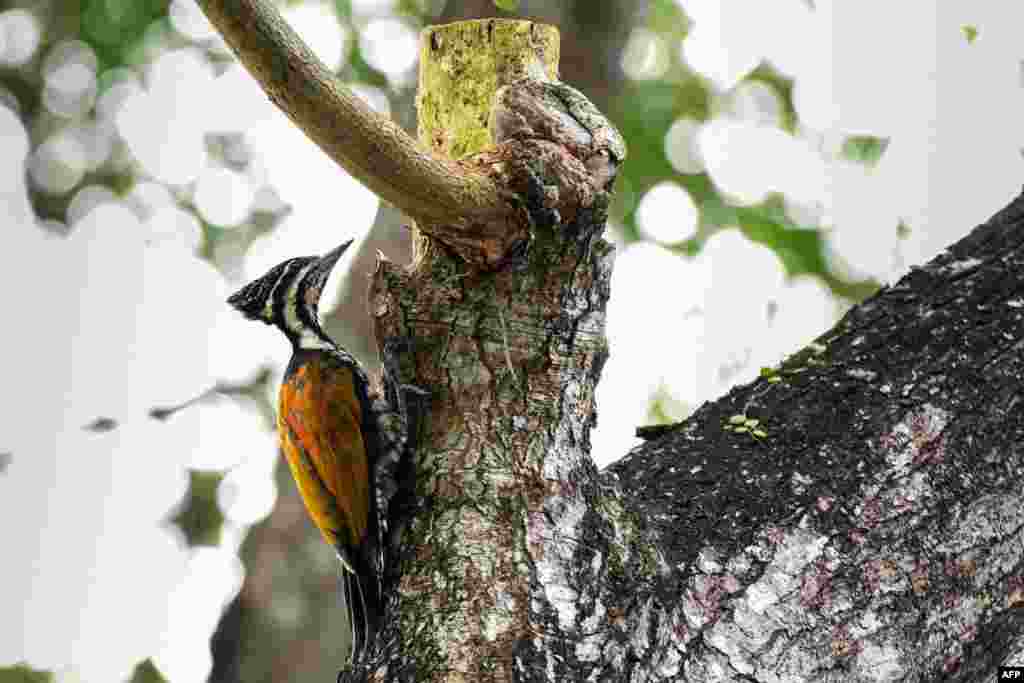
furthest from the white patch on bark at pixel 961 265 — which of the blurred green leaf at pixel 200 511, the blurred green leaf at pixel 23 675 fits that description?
the blurred green leaf at pixel 23 675


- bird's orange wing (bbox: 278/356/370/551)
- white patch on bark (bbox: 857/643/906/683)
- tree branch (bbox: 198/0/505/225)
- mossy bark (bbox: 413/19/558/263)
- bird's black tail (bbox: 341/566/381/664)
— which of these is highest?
mossy bark (bbox: 413/19/558/263)

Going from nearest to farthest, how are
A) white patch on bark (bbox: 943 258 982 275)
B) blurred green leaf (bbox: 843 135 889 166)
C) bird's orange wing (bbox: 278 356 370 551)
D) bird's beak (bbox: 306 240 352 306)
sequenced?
bird's orange wing (bbox: 278 356 370 551), white patch on bark (bbox: 943 258 982 275), bird's beak (bbox: 306 240 352 306), blurred green leaf (bbox: 843 135 889 166)

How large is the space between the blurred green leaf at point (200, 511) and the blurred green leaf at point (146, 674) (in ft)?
2.19

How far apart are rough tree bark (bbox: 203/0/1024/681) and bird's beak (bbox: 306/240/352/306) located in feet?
2.48

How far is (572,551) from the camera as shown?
2.43m

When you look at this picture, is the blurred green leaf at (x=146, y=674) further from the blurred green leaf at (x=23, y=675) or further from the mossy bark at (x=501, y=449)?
the mossy bark at (x=501, y=449)

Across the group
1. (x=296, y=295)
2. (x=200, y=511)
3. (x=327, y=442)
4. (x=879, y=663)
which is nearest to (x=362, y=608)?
(x=327, y=442)

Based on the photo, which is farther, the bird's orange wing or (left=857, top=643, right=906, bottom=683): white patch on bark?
the bird's orange wing

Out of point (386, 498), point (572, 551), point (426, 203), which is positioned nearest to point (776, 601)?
point (572, 551)

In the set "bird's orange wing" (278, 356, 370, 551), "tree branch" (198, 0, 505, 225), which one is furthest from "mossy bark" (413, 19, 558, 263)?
"bird's orange wing" (278, 356, 370, 551)

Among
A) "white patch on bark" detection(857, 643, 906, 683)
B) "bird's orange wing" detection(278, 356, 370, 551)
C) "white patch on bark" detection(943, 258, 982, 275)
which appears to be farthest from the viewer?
"white patch on bark" detection(943, 258, 982, 275)

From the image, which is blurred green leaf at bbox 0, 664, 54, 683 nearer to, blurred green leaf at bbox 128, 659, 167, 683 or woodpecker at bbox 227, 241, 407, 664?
blurred green leaf at bbox 128, 659, 167, 683

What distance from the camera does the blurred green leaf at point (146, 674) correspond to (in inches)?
250

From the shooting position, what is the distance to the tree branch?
191 cm
